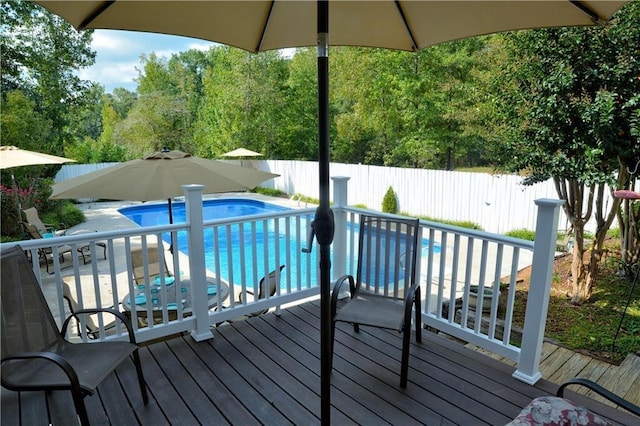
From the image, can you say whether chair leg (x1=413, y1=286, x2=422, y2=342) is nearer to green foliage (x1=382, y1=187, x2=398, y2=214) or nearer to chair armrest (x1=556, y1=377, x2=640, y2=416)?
chair armrest (x1=556, y1=377, x2=640, y2=416)

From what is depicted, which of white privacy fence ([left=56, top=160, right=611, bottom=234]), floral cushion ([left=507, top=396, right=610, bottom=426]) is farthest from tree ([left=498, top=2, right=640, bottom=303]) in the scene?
floral cushion ([left=507, top=396, right=610, bottom=426])

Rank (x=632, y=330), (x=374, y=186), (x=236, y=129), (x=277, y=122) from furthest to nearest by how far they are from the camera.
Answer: (x=277, y=122)
(x=236, y=129)
(x=374, y=186)
(x=632, y=330)

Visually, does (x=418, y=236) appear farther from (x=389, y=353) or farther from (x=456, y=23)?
(x=456, y=23)

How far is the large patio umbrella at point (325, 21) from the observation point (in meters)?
1.47

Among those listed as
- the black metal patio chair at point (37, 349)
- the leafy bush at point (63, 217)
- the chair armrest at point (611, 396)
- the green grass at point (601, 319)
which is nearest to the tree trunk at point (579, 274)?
the green grass at point (601, 319)

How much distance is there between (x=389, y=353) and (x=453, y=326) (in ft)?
1.92

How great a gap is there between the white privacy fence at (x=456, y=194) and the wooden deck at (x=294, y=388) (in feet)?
18.5

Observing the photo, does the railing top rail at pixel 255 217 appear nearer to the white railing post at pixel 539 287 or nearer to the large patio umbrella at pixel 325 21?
the large patio umbrella at pixel 325 21

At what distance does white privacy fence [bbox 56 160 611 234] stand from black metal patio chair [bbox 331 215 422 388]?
535 centimetres

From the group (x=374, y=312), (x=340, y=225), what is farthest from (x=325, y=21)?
(x=340, y=225)

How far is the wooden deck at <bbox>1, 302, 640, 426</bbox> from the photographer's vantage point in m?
2.23

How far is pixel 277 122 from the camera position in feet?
63.2

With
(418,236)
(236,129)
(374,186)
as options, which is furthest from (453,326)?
(236,129)

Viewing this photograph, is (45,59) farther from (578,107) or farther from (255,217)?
(578,107)
